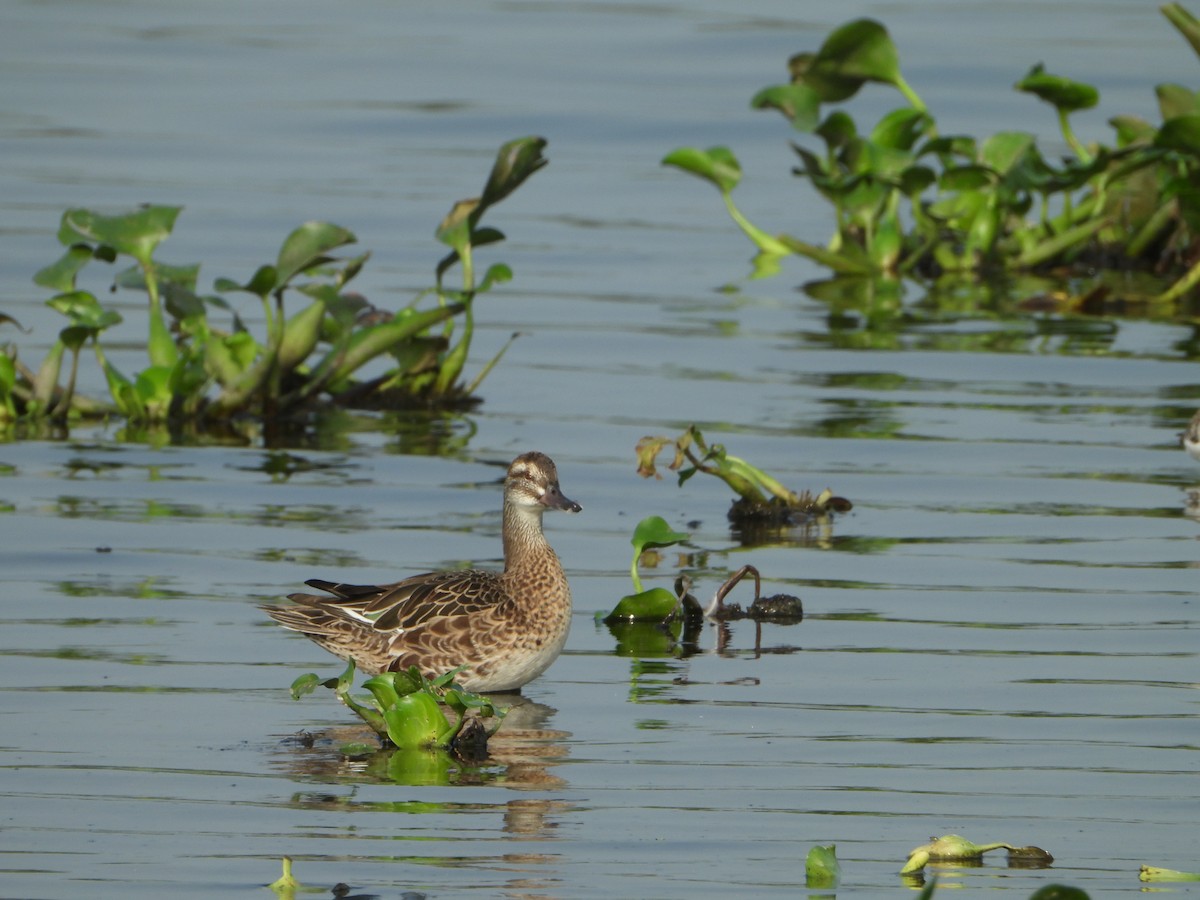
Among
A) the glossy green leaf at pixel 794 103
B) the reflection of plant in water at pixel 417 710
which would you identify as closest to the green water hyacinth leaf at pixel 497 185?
the glossy green leaf at pixel 794 103

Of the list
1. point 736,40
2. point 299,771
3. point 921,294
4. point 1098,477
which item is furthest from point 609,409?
point 736,40

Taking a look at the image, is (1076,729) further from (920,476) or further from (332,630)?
(920,476)

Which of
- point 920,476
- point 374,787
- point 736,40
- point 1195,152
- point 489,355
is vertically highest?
point 736,40

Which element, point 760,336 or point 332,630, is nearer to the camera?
point 332,630

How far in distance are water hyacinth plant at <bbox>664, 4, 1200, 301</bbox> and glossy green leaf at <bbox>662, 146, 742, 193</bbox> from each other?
0.01 m

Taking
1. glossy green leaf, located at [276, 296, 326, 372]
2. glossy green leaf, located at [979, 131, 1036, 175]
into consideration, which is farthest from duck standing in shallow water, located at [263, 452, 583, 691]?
glossy green leaf, located at [979, 131, 1036, 175]

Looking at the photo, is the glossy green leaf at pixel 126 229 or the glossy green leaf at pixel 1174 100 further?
the glossy green leaf at pixel 1174 100

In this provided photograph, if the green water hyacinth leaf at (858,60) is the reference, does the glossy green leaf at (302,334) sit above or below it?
below

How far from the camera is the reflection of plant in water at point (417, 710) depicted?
6.89m

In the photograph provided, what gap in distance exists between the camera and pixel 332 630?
26.6 ft

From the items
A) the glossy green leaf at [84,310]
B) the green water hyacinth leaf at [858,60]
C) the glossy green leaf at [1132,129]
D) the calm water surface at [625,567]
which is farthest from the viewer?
the glossy green leaf at [1132,129]

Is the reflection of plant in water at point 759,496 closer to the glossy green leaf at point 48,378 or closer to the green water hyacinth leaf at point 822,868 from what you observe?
the glossy green leaf at point 48,378

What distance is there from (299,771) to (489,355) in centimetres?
750

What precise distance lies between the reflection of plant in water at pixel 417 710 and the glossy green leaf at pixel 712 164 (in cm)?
797
